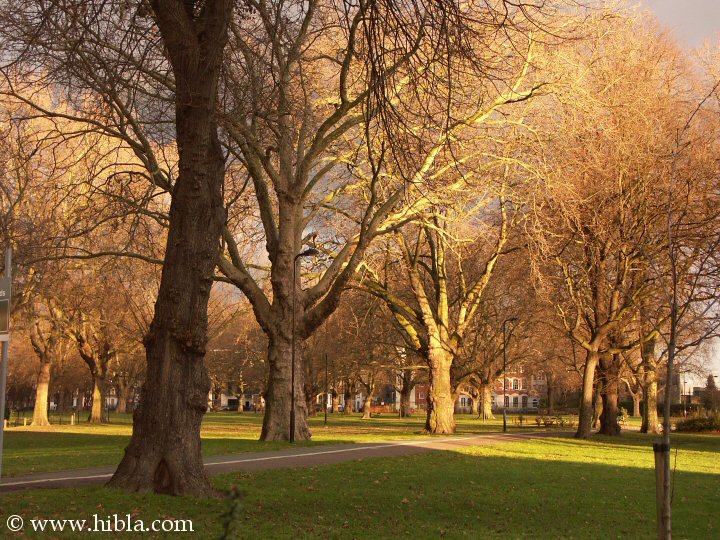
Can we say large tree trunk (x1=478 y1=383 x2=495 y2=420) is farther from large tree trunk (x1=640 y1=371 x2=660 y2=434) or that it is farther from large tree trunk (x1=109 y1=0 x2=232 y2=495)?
large tree trunk (x1=109 y1=0 x2=232 y2=495)

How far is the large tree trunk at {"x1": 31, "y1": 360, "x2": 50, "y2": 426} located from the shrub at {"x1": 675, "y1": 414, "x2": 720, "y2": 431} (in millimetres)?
37248

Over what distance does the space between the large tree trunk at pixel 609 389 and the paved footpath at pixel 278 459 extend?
1025 cm

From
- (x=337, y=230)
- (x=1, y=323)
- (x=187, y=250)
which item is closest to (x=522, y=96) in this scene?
(x=337, y=230)

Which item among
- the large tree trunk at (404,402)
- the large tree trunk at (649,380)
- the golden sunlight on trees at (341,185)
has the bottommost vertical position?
the large tree trunk at (404,402)

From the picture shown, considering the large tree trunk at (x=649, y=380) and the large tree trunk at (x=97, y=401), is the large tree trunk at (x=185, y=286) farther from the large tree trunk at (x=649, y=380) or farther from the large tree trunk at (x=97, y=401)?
the large tree trunk at (x=97, y=401)

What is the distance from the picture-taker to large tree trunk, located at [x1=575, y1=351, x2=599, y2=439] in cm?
3612

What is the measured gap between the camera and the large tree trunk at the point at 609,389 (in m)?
40.2

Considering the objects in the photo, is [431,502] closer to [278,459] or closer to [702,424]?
[278,459]

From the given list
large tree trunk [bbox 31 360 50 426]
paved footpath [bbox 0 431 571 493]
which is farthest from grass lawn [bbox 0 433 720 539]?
large tree trunk [bbox 31 360 50 426]

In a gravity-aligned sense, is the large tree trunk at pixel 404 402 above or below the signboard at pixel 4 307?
below

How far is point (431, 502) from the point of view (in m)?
12.9

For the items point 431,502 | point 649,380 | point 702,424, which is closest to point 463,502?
point 431,502

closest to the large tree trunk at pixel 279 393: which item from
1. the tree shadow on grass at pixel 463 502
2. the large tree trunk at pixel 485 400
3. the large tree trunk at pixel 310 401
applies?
the tree shadow on grass at pixel 463 502

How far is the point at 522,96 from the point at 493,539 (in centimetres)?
1723
